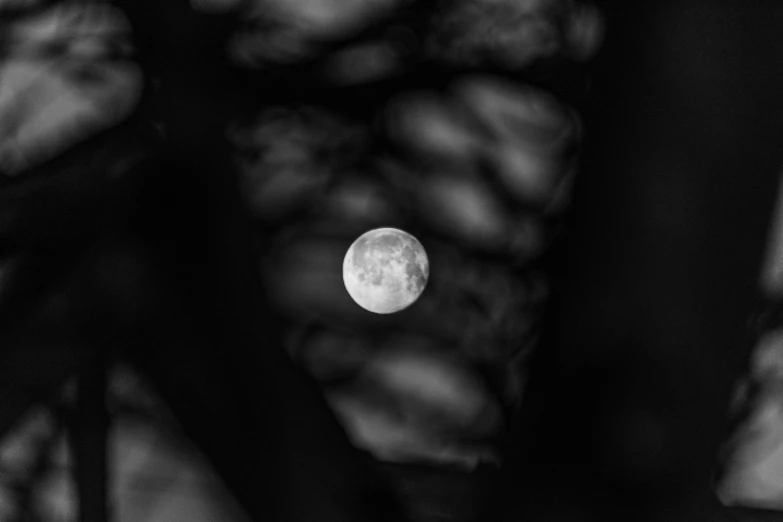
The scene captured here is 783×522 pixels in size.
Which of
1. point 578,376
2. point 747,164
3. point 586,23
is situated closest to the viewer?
point 747,164

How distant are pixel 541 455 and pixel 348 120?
79.3 inches

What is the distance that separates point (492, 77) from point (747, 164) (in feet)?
4.77

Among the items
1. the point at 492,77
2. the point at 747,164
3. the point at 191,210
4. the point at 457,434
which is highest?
the point at 747,164

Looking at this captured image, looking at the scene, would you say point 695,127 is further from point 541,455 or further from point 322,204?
point 322,204

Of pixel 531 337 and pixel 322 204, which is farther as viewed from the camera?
pixel 322 204

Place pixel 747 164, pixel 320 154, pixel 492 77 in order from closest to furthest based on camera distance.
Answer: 1. pixel 747 164
2. pixel 492 77
3. pixel 320 154

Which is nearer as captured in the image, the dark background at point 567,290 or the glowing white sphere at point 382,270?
the dark background at point 567,290

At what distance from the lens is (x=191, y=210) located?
3.17 metres

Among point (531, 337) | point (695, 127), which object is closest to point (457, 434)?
point (531, 337)

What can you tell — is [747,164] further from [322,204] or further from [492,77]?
[322,204]

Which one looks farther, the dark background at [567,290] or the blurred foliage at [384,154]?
the blurred foliage at [384,154]

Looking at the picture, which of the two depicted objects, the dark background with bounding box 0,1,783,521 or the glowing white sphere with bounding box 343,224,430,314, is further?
the glowing white sphere with bounding box 343,224,430,314

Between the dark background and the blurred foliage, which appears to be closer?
the dark background

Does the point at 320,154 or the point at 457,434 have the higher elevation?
the point at 320,154
